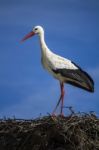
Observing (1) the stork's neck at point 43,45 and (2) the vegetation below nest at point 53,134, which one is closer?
(2) the vegetation below nest at point 53,134

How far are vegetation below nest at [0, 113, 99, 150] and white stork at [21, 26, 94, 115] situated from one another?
73.1 inches

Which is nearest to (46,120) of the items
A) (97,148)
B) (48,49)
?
(97,148)

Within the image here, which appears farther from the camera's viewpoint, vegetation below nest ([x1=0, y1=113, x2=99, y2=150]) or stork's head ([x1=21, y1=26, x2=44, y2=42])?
stork's head ([x1=21, y1=26, x2=44, y2=42])

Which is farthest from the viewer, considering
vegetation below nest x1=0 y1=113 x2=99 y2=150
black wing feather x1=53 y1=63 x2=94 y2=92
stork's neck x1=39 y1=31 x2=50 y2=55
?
stork's neck x1=39 y1=31 x2=50 y2=55

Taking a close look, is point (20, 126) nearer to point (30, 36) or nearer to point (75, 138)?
point (75, 138)

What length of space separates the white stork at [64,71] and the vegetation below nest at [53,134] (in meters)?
1.86

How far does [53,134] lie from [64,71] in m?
2.93

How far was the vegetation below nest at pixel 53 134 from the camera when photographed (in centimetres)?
1172

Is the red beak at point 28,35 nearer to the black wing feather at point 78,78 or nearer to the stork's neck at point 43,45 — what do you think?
the stork's neck at point 43,45

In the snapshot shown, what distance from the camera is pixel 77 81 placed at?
14.1m

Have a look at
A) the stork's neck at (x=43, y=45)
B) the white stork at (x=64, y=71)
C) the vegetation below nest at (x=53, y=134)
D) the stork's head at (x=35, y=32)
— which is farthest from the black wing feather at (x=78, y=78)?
the vegetation below nest at (x=53, y=134)

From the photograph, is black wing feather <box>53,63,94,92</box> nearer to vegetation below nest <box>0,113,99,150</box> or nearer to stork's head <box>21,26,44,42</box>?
stork's head <box>21,26,44,42</box>

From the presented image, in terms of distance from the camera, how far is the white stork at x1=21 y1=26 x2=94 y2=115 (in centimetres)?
1409

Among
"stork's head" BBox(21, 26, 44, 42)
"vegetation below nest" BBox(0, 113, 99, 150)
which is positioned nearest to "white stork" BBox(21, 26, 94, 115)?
"stork's head" BBox(21, 26, 44, 42)
